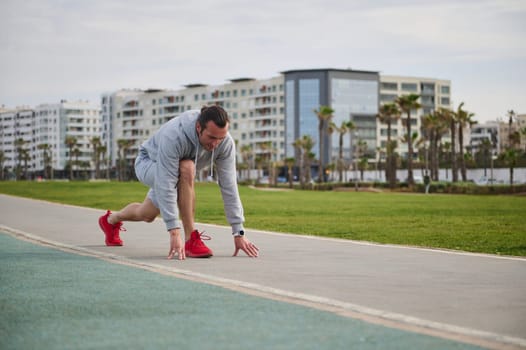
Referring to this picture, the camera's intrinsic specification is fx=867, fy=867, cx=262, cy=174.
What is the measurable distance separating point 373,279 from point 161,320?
2.69 m

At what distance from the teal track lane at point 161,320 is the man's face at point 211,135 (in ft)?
5.95

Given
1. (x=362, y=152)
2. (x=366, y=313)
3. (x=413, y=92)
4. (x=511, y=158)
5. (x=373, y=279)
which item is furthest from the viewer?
(x=413, y=92)

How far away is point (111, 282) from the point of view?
6777mm

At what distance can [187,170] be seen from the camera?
346 inches

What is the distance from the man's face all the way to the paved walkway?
1166 millimetres

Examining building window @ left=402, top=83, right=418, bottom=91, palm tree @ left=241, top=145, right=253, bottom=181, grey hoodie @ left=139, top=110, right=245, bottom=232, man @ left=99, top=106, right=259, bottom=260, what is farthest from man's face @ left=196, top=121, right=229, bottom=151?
building window @ left=402, top=83, right=418, bottom=91

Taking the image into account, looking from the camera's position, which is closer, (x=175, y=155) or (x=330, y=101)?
(x=175, y=155)

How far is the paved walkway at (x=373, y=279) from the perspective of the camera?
5.02 m

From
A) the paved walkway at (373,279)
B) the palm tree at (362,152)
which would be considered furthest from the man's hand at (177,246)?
the palm tree at (362,152)

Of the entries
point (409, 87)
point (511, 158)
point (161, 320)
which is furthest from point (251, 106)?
point (161, 320)

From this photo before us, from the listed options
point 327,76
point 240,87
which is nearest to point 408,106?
point 327,76

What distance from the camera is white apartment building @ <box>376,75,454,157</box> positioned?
17775 centimetres

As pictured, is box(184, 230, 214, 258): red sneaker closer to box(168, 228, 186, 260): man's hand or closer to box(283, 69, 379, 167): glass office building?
box(168, 228, 186, 260): man's hand

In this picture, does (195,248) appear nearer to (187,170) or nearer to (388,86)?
(187,170)
